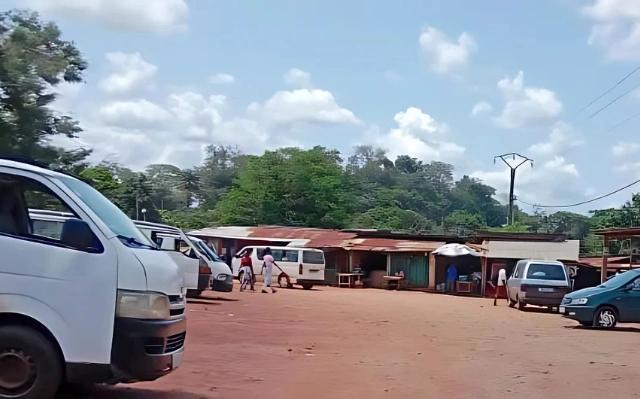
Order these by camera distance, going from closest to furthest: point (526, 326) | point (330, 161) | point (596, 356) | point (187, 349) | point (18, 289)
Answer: point (18, 289)
point (187, 349)
point (596, 356)
point (526, 326)
point (330, 161)

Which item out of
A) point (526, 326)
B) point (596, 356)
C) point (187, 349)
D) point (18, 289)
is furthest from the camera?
point (526, 326)

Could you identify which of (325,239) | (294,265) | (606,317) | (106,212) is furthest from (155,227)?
(325,239)

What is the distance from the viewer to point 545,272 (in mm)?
24516

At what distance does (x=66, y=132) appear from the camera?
24.9 m

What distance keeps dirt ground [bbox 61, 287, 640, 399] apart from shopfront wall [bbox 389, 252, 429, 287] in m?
19.0

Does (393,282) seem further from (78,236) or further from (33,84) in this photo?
(78,236)

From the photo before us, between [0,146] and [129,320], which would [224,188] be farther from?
[129,320]

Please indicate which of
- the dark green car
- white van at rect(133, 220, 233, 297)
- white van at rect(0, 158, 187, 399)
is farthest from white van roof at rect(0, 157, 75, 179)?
the dark green car

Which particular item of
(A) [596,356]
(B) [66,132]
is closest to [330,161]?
(B) [66,132]

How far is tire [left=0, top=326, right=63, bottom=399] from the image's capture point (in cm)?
629

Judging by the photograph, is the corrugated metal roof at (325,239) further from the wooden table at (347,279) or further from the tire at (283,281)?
the tire at (283,281)

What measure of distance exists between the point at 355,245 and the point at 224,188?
1921 inches

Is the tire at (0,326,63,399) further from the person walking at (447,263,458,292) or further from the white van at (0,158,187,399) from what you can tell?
the person walking at (447,263,458,292)

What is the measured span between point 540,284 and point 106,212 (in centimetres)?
1898
